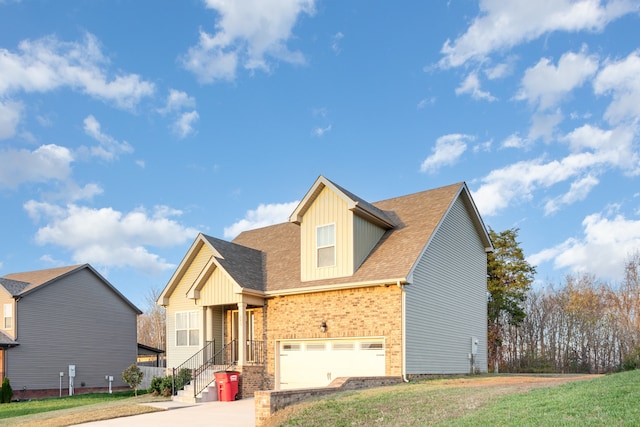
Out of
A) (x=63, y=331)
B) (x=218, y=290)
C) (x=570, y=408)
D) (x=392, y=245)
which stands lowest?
(x=63, y=331)

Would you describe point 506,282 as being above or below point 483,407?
above

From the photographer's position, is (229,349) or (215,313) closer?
(229,349)

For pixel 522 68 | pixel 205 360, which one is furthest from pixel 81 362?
pixel 522 68

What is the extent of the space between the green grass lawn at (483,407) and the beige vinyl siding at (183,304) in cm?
1122

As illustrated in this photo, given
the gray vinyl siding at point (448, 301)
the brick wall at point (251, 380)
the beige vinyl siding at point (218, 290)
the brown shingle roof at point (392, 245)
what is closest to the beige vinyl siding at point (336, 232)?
the brown shingle roof at point (392, 245)

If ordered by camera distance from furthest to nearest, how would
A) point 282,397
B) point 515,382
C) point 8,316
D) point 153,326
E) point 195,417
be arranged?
point 153,326 → point 8,316 → point 515,382 → point 195,417 → point 282,397

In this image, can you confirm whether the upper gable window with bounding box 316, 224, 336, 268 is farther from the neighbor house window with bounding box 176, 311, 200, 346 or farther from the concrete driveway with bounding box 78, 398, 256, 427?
the neighbor house window with bounding box 176, 311, 200, 346

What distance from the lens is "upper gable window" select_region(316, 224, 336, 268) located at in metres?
20.1

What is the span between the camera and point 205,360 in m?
22.3

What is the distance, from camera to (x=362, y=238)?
65.1 feet

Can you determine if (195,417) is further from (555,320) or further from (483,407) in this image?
(555,320)

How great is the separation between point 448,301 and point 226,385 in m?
A: 8.35

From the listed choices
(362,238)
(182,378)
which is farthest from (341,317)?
(182,378)

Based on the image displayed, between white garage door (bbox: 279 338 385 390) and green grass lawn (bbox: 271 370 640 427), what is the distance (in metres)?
4.22
